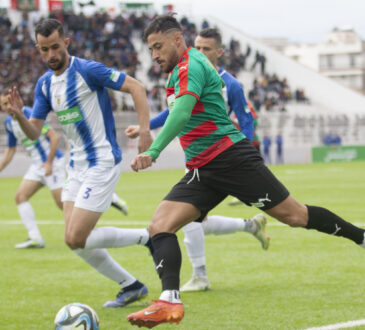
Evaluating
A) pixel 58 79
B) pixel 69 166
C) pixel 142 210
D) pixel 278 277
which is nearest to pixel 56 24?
pixel 58 79

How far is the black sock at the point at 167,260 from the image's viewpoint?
428 cm

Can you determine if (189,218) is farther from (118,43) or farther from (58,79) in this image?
(118,43)

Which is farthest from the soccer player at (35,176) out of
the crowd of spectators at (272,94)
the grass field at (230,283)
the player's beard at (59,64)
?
the crowd of spectators at (272,94)

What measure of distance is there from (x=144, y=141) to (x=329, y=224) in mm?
1594

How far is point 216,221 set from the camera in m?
6.82

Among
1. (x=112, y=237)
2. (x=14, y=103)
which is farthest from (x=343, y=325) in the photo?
(x=14, y=103)

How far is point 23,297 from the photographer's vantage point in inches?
244

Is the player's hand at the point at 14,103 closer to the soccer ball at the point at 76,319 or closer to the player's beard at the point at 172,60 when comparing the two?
the player's beard at the point at 172,60

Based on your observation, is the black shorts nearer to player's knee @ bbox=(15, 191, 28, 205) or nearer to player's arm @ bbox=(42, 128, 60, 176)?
player's arm @ bbox=(42, 128, 60, 176)

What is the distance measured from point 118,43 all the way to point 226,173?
3746 centimetres

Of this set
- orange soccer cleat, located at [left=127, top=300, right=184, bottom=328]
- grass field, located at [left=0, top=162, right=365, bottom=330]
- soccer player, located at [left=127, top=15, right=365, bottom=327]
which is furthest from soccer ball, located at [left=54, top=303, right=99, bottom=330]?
orange soccer cleat, located at [left=127, top=300, right=184, bottom=328]

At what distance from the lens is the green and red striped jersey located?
4594mm

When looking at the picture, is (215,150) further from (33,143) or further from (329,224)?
(33,143)

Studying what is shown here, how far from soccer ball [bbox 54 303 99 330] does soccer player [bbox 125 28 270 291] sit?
1.67 m
